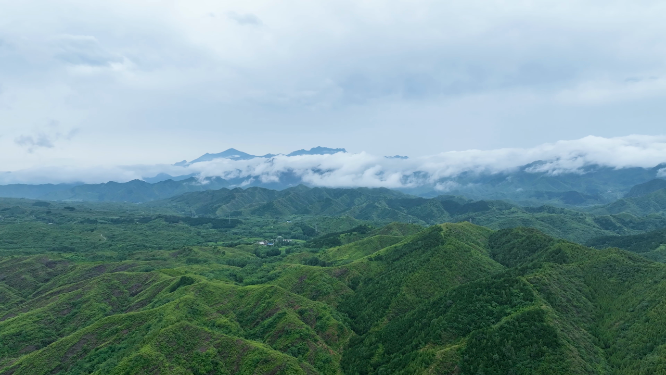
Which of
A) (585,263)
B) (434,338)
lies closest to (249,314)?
(434,338)

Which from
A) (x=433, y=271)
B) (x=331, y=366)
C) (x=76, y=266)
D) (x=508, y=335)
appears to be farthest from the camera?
(x=76, y=266)

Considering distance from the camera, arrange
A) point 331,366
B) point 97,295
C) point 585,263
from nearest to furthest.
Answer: point 331,366
point 585,263
point 97,295

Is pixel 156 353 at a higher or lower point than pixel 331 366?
higher

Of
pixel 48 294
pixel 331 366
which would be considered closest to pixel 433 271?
pixel 331 366

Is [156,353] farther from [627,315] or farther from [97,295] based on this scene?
[627,315]

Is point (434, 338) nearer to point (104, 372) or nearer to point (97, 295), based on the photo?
point (104, 372)

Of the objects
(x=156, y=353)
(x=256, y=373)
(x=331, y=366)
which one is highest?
(x=156, y=353)

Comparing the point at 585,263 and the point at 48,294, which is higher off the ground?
the point at 585,263

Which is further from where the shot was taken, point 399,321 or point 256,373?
point 399,321

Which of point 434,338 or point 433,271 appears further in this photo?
point 433,271
